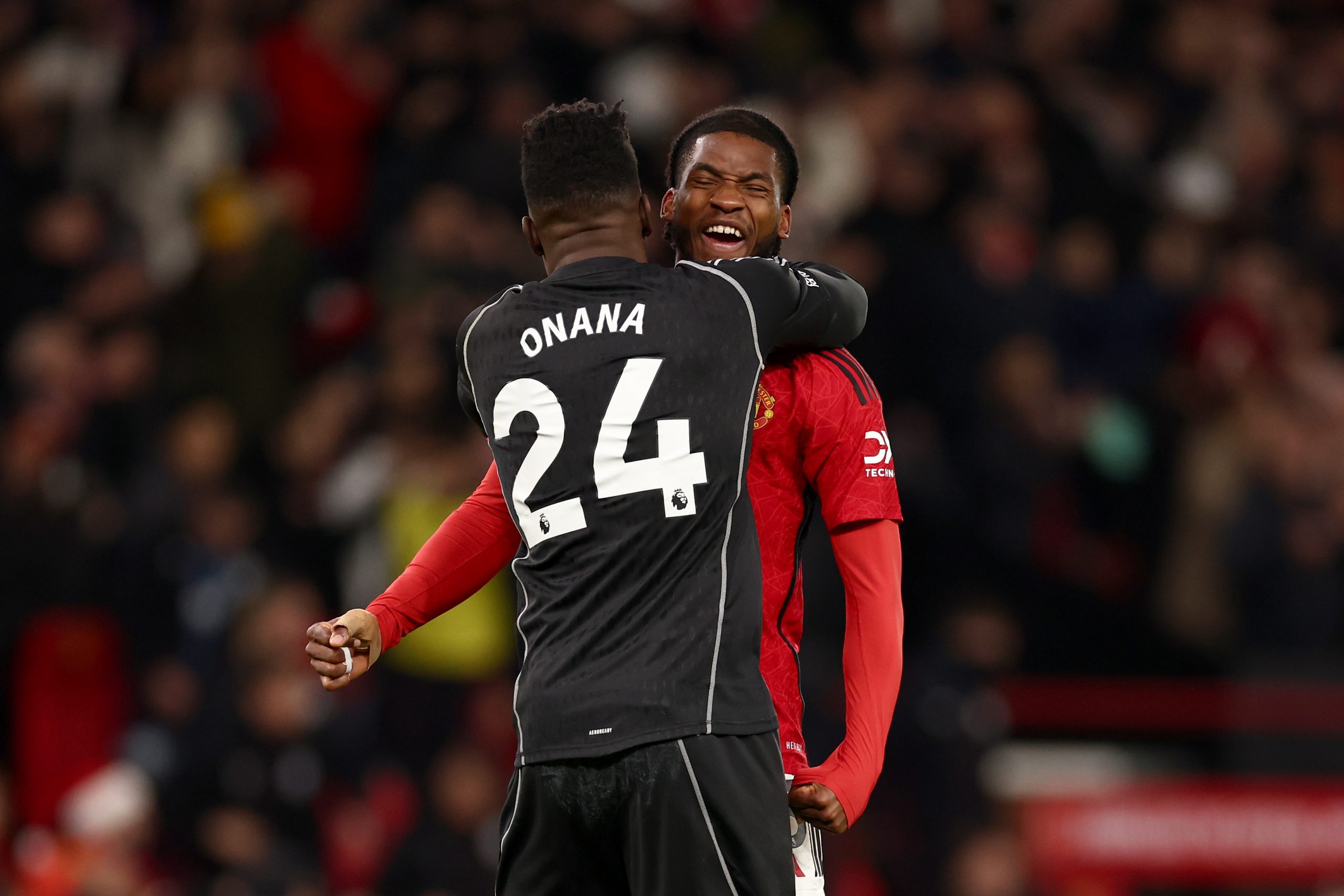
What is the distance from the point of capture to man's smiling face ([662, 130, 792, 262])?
3.62 meters

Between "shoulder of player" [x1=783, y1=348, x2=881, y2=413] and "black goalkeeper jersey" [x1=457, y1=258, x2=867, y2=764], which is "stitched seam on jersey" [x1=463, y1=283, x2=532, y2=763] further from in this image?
"shoulder of player" [x1=783, y1=348, x2=881, y2=413]

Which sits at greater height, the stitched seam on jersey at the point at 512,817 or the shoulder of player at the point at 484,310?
the shoulder of player at the point at 484,310

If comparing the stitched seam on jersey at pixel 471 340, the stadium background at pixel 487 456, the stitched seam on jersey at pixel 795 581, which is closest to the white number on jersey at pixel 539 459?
the stitched seam on jersey at pixel 471 340

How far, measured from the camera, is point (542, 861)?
10.5ft

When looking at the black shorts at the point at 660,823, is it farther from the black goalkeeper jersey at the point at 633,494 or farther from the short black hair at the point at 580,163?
the short black hair at the point at 580,163

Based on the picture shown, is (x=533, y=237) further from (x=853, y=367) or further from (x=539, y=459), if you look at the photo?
(x=853, y=367)

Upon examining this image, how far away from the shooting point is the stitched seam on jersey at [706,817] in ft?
10.1

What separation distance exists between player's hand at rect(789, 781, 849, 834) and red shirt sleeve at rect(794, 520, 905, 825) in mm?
16

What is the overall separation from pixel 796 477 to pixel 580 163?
0.74 metres

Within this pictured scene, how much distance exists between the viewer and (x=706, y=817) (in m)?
3.07

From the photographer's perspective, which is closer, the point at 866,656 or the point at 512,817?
the point at 512,817

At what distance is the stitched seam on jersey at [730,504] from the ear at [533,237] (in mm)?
275

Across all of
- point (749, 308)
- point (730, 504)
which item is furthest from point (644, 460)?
point (749, 308)

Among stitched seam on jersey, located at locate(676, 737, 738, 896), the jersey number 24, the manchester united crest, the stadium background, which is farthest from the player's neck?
the stadium background
